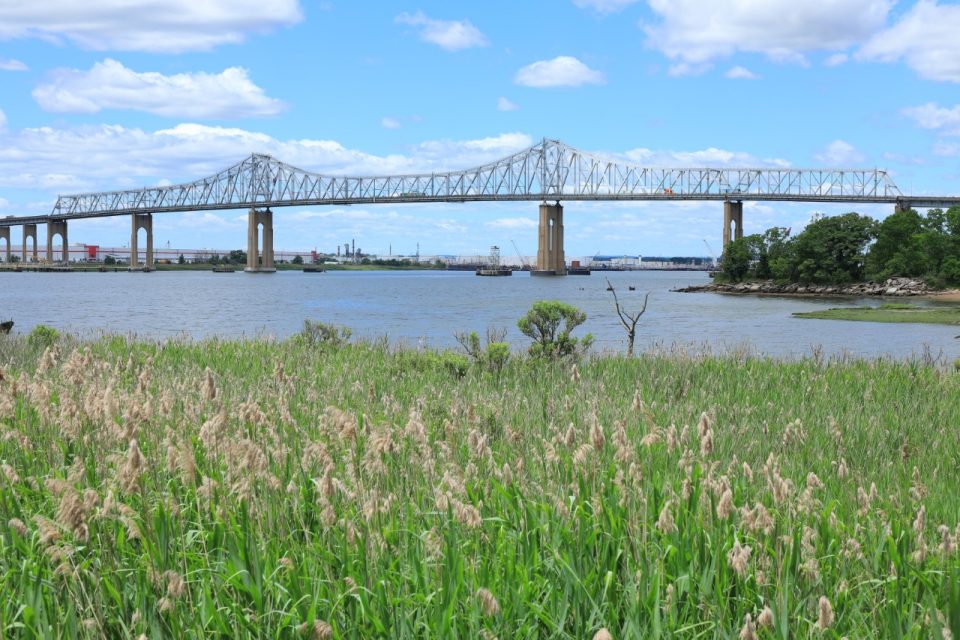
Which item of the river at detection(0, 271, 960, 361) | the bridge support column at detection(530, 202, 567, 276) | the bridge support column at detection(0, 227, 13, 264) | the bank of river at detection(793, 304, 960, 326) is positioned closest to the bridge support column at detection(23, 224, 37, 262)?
the bridge support column at detection(0, 227, 13, 264)

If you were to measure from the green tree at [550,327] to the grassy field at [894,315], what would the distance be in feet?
122

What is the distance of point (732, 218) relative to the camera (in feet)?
424

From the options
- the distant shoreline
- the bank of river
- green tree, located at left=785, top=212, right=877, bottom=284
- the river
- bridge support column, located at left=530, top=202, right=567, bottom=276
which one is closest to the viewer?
the river

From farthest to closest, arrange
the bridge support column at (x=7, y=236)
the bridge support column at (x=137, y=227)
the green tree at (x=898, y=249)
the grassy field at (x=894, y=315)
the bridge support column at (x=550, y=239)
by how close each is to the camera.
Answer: the bridge support column at (x=7, y=236) → the bridge support column at (x=137, y=227) → the bridge support column at (x=550, y=239) → the green tree at (x=898, y=249) → the grassy field at (x=894, y=315)

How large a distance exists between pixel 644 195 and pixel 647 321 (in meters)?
84.0

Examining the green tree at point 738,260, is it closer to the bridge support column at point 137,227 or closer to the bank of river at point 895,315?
the bank of river at point 895,315

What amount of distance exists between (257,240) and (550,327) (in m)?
140

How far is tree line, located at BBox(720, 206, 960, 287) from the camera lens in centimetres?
8412

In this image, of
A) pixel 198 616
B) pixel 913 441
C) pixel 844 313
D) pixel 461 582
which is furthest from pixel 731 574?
pixel 844 313

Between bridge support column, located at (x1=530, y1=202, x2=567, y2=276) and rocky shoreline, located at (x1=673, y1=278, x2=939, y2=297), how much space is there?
1325 inches

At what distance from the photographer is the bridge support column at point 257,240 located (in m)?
146

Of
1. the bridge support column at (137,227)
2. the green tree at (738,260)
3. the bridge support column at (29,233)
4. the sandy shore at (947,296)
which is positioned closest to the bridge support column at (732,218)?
the green tree at (738,260)

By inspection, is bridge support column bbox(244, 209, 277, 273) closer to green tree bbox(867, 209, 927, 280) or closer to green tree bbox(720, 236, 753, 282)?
green tree bbox(720, 236, 753, 282)

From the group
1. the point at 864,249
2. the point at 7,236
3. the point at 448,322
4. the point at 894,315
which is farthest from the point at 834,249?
the point at 7,236
